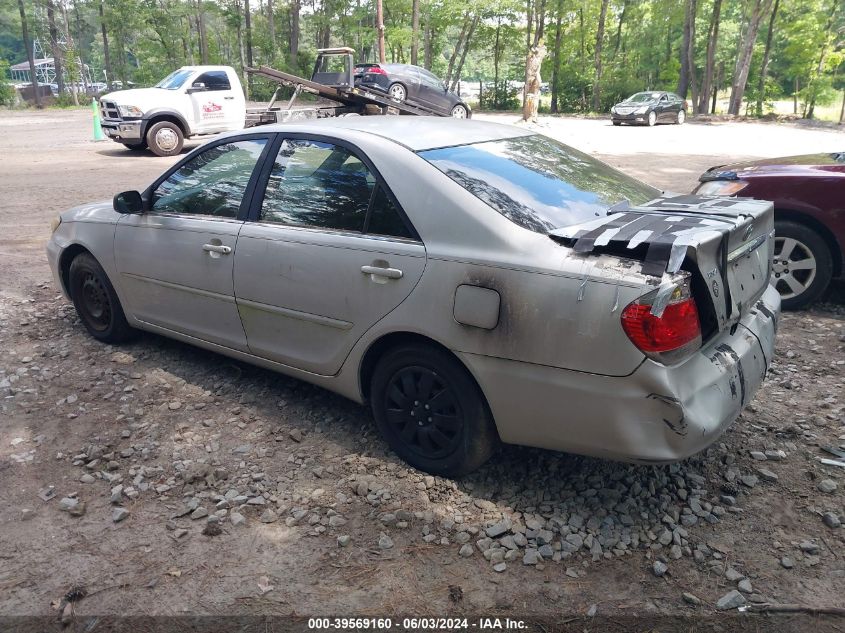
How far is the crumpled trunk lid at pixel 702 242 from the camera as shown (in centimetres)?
259

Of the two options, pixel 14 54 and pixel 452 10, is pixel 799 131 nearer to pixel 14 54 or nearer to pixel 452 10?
pixel 452 10

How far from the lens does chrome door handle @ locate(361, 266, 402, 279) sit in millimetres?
3123

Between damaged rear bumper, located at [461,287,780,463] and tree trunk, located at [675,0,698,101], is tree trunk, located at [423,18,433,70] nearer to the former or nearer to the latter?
tree trunk, located at [675,0,698,101]

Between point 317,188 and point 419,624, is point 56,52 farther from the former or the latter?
point 419,624

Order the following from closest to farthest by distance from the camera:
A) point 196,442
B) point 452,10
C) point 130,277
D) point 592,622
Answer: point 592,622
point 196,442
point 130,277
point 452,10

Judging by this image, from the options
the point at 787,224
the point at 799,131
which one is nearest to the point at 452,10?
the point at 799,131

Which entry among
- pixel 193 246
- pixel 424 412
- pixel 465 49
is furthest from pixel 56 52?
pixel 424 412

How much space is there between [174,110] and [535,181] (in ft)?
47.9

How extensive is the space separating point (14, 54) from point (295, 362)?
11164 cm

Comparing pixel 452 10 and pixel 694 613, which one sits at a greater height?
pixel 452 10

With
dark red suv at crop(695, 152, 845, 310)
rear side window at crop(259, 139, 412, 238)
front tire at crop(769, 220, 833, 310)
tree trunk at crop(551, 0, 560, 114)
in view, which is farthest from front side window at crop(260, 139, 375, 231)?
tree trunk at crop(551, 0, 560, 114)

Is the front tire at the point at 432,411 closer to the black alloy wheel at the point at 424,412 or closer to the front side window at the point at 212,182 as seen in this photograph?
the black alloy wheel at the point at 424,412

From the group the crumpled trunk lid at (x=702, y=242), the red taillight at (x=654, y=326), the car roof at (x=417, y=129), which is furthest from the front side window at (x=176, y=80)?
the red taillight at (x=654, y=326)

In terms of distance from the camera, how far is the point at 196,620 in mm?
2482
